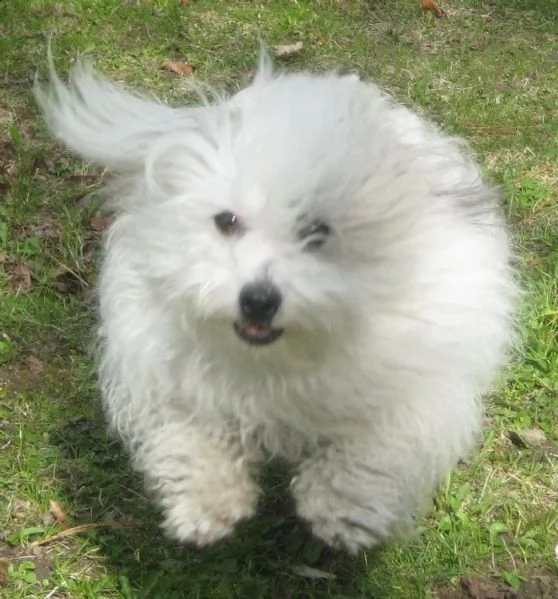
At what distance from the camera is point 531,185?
4.02 m

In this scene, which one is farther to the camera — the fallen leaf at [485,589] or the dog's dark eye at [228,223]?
the fallen leaf at [485,589]

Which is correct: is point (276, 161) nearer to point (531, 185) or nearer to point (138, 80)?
point (531, 185)

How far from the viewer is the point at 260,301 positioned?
2039mm

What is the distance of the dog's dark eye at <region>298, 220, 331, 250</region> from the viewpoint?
213cm

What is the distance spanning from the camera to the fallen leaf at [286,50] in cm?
473

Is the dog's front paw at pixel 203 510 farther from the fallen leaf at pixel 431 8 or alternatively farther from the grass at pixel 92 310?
the fallen leaf at pixel 431 8

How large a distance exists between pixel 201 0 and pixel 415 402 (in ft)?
10.4

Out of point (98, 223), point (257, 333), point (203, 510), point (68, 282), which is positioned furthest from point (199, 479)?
point (98, 223)

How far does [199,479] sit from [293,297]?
562 mm

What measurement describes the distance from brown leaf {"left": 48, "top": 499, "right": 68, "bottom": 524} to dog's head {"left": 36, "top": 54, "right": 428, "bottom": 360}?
0.86 meters

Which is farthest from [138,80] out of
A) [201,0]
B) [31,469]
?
[31,469]

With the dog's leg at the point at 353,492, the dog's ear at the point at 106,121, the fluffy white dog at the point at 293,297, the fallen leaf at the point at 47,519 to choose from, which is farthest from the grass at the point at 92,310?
the dog's ear at the point at 106,121

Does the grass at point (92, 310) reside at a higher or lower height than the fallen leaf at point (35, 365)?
higher

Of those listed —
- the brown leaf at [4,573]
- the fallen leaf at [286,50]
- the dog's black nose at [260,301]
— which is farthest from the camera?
the fallen leaf at [286,50]
